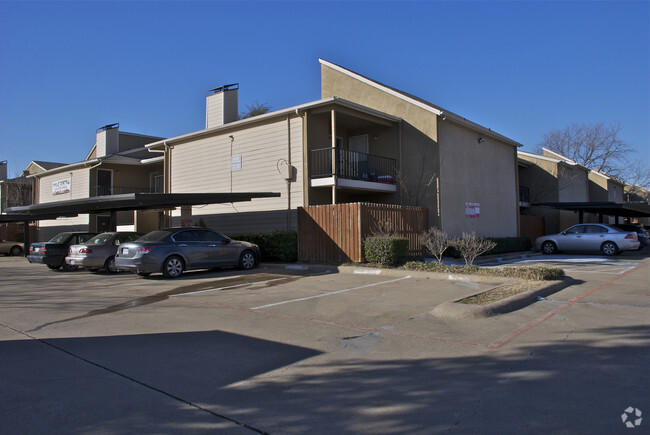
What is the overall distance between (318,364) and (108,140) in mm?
27839

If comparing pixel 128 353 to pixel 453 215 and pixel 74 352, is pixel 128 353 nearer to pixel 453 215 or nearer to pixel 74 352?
pixel 74 352

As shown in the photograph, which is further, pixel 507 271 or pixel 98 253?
pixel 98 253

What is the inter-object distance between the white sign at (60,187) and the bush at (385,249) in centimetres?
2237

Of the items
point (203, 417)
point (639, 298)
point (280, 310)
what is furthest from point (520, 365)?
point (639, 298)

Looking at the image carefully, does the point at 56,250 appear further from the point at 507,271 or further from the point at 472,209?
the point at 472,209

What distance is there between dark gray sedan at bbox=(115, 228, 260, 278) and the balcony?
398 cm

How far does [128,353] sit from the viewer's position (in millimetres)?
5609

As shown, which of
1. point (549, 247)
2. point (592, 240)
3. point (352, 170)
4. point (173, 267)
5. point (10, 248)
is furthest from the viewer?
point (10, 248)

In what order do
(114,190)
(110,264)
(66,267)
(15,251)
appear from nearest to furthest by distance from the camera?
(110,264) < (66,267) < (114,190) < (15,251)

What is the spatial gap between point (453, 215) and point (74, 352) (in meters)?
15.7

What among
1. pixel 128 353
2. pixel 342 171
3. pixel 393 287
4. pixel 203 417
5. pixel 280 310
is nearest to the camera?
pixel 203 417

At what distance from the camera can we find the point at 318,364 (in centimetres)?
514

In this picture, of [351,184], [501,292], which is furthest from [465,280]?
[351,184]

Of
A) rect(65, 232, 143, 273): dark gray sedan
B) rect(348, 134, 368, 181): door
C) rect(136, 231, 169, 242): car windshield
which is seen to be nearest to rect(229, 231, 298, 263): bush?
rect(348, 134, 368, 181): door
